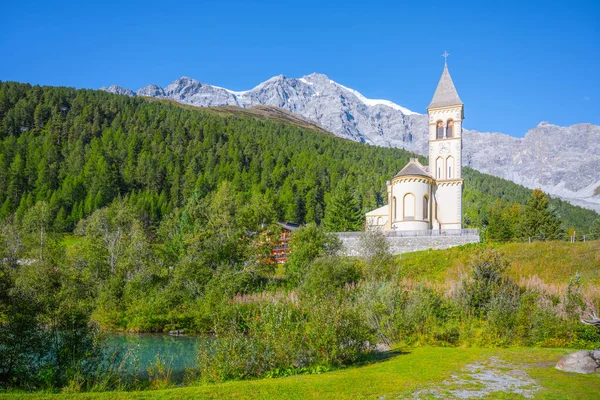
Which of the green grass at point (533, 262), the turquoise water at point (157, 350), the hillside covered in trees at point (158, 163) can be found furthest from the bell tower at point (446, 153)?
the turquoise water at point (157, 350)

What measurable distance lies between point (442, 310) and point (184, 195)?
242 ft

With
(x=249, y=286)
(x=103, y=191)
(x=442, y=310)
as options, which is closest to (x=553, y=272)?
(x=442, y=310)

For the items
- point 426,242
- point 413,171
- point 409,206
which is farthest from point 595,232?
point 426,242

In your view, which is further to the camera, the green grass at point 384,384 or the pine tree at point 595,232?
the pine tree at point 595,232

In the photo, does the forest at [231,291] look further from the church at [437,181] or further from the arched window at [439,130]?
the arched window at [439,130]

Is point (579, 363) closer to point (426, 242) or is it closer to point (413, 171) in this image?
point (426, 242)

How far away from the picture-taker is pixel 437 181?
45469 mm

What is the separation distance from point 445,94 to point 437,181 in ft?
32.4

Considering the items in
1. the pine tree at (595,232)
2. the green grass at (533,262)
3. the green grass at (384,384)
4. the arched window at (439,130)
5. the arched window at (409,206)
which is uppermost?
the arched window at (439,130)

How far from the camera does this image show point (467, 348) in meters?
13.1

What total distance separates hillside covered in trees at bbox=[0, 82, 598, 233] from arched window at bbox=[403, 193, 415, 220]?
52.7ft

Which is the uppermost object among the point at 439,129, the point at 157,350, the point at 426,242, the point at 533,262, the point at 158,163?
the point at 158,163

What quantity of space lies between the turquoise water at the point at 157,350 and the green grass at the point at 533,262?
12.1 meters

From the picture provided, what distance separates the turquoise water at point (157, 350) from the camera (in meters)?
14.3
